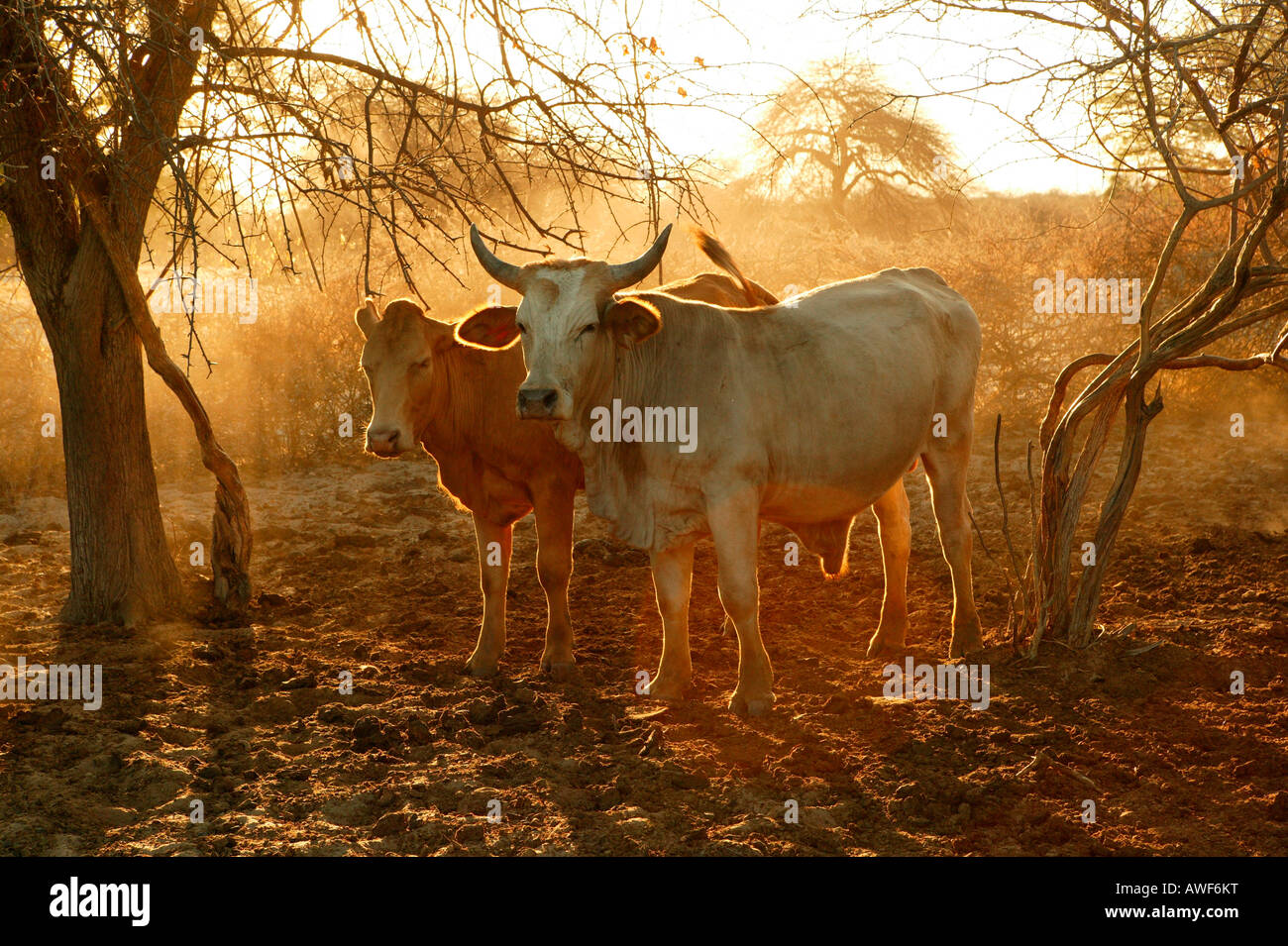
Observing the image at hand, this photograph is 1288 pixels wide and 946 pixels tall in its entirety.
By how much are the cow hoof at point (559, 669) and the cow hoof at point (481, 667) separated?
25 cm

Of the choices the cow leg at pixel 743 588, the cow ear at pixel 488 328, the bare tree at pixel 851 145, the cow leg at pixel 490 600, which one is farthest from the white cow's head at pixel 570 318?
the bare tree at pixel 851 145

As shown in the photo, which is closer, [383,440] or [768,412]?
[768,412]

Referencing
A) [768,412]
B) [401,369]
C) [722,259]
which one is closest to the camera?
[768,412]

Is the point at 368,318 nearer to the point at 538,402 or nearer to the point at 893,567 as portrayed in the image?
the point at 538,402

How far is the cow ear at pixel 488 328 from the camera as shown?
561 cm

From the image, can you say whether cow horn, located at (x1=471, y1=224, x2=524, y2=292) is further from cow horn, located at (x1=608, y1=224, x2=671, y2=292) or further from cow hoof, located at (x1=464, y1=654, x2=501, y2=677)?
cow hoof, located at (x1=464, y1=654, x2=501, y2=677)

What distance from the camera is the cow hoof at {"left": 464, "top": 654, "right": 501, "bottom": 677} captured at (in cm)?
600

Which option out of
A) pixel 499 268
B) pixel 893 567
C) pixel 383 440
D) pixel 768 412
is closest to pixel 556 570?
pixel 383 440

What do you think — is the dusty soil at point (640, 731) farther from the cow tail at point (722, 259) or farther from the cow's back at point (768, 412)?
the cow tail at point (722, 259)

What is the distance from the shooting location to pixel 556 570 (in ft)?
19.7

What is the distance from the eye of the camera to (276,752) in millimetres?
4902

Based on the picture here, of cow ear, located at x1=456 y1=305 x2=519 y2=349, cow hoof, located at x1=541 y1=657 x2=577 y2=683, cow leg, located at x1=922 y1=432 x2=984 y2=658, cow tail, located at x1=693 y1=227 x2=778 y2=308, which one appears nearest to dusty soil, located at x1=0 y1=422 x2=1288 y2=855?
cow hoof, located at x1=541 y1=657 x2=577 y2=683

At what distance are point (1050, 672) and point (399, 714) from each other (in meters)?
3.04

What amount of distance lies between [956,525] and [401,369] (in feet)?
9.82
